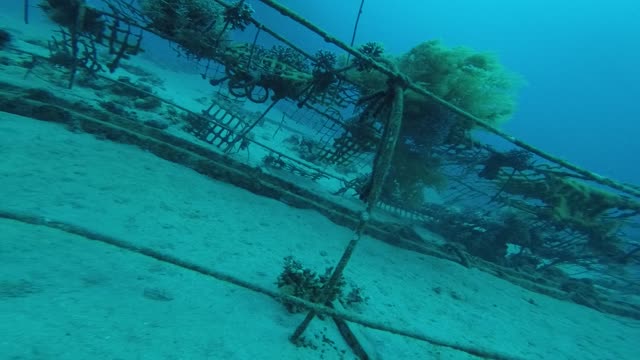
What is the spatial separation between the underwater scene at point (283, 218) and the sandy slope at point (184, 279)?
0.09 ft

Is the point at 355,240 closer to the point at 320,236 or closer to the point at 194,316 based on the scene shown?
the point at 194,316

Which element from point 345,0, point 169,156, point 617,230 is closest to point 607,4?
point 345,0

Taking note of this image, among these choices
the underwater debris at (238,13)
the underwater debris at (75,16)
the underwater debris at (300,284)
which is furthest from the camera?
the underwater debris at (75,16)

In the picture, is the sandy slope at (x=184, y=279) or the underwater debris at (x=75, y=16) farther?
the underwater debris at (x=75, y=16)

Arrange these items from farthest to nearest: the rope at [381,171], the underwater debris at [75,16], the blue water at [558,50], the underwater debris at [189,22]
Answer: the blue water at [558,50], the underwater debris at [75,16], the underwater debris at [189,22], the rope at [381,171]

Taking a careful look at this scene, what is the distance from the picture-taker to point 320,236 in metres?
6.63

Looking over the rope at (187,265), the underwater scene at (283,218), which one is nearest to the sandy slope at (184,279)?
the underwater scene at (283,218)

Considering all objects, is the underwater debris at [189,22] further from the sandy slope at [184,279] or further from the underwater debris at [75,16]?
the sandy slope at [184,279]

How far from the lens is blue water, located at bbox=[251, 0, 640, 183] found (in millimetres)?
102875

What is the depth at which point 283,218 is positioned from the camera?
21.9 feet

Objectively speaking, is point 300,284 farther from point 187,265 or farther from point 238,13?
point 238,13

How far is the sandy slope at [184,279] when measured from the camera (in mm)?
2822

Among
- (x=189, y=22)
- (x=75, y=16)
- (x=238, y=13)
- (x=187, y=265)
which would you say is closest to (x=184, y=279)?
(x=187, y=265)

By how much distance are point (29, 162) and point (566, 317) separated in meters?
10.8
